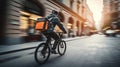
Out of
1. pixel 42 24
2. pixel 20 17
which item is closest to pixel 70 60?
pixel 42 24

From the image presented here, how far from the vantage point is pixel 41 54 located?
5.71 meters

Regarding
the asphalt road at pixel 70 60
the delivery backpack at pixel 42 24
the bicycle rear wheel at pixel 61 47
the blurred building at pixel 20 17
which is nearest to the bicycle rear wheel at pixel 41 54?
the asphalt road at pixel 70 60

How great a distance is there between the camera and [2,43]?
11.6 metres

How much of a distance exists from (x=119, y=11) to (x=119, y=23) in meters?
4.70

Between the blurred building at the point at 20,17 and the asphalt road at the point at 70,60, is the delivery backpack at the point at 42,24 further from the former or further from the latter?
the blurred building at the point at 20,17

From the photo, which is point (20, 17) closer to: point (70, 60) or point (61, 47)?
point (61, 47)

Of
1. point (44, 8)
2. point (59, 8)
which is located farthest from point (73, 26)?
point (44, 8)

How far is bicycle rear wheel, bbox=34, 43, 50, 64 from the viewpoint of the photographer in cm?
544

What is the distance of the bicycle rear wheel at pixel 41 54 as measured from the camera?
5441mm

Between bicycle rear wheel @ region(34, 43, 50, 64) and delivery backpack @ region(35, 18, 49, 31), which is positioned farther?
delivery backpack @ region(35, 18, 49, 31)

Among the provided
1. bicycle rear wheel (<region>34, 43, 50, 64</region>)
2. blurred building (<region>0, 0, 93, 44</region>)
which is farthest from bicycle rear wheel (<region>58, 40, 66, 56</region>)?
blurred building (<region>0, 0, 93, 44</region>)

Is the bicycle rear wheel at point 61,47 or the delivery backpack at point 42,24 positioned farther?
the bicycle rear wheel at point 61,47

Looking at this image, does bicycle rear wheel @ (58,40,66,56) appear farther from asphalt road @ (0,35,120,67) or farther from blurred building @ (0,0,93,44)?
blurred building @ (0,0,93,44)

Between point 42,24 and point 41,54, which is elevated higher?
point 42,24
